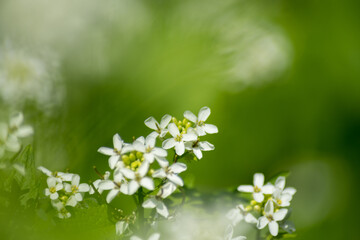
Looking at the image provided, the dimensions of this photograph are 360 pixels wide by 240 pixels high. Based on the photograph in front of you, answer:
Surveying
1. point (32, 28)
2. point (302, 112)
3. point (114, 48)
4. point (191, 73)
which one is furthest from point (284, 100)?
point (32, 28)

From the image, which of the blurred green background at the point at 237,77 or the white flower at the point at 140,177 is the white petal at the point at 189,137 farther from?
the blurred green background at the point at 237,77

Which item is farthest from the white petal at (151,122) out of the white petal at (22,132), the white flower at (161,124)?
the white petal at (22,132)

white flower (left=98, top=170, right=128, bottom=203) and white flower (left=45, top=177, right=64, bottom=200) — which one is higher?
white flower (left=45, top=177, right=64, bottom=200)

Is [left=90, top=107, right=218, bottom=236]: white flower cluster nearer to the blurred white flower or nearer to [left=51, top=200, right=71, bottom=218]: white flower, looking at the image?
[left=51, top=200, right=71, bottom=218]: white flower

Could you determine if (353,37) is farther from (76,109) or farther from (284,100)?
(76,109)

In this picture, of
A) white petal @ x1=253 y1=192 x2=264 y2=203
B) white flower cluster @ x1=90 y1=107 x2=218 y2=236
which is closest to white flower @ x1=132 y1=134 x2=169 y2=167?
white flower cluster @ x1=90 y1=107 x2=218 y2=236

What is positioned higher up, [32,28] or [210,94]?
[32,28]

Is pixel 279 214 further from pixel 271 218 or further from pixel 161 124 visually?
pixel 161 124
